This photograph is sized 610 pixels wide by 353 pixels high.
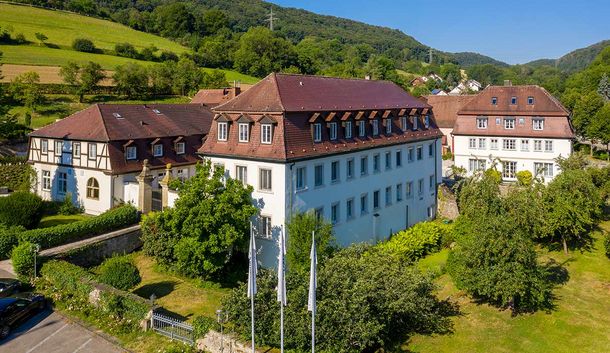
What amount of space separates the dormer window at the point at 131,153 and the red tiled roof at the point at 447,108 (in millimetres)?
44314

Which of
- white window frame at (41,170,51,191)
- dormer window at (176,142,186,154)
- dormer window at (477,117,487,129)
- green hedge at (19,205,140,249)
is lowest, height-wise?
green hedge at (19,205,140,249)

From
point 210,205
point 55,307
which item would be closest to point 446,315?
point 210,205

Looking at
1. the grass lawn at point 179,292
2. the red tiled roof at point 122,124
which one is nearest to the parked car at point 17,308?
the grass lawn at point 179,292

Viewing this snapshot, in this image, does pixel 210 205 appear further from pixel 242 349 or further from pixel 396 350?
pixel 396 350

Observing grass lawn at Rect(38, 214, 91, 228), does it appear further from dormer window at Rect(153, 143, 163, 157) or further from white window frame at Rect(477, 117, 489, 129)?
white window frame at Rect(477, 117, 489, 129)

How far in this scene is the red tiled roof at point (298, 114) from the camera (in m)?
28.9

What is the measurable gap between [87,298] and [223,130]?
41.5ft

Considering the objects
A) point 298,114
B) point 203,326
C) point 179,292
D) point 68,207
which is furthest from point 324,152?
point 68,207

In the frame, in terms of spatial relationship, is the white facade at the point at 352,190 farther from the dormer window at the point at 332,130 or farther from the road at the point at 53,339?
the road at the point at 53,339

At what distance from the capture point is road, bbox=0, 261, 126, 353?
19.5m

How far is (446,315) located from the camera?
24797 mm

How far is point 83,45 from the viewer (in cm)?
9956

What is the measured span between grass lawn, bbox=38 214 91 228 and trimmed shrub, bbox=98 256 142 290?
1010 cm

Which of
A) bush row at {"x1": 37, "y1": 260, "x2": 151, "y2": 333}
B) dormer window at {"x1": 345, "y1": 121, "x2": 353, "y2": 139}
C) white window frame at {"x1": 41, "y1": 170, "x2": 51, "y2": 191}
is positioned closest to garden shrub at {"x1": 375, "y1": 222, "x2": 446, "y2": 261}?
dormer window at {"x1": 345, "y1": 121, "x2": 353, "y2": 139}
